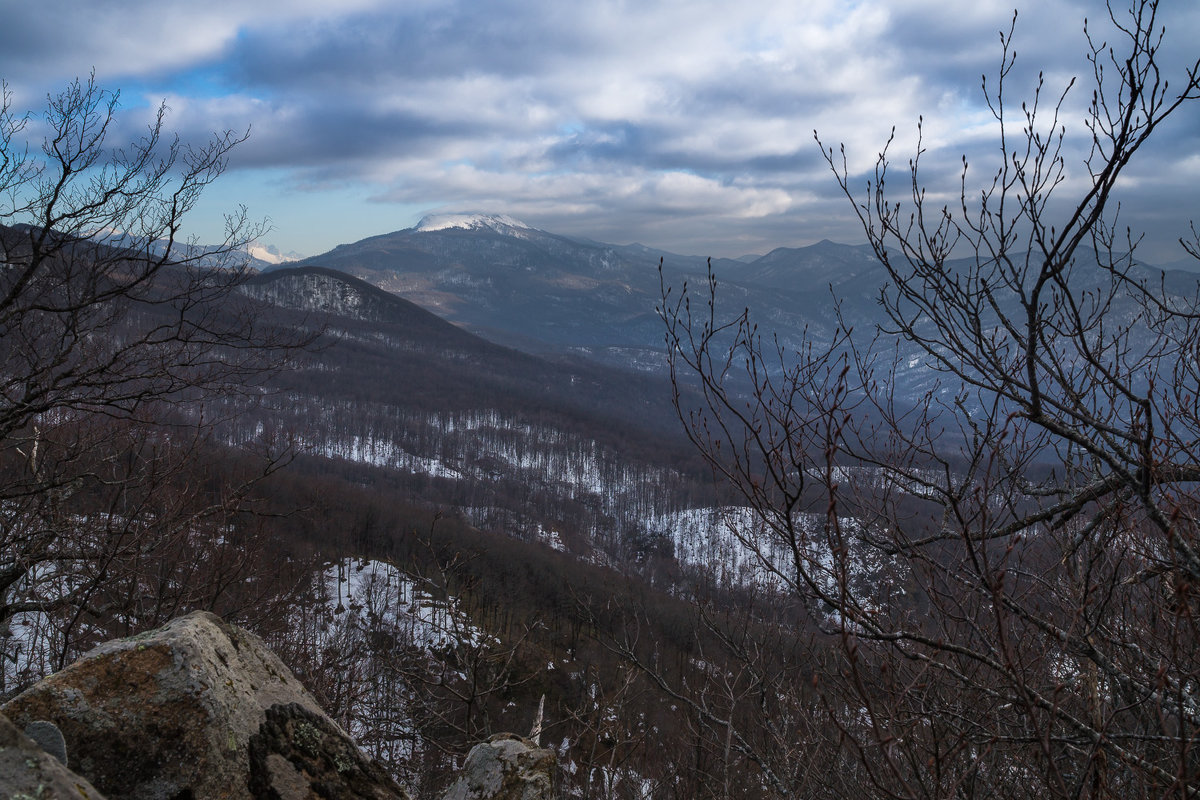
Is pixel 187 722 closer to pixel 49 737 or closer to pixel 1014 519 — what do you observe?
pixel 49 737

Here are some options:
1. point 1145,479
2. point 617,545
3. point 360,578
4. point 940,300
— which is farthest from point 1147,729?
point 617,545

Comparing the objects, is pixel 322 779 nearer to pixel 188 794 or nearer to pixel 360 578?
pixel 188 794

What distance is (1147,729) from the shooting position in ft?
15.2

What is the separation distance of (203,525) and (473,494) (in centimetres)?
12832

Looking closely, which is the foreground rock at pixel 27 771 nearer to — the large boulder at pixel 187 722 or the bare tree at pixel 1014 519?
the large boulder at pixel 187 722

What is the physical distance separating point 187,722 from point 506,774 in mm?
1878

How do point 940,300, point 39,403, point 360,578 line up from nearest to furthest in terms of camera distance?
1. point 940,300
2. point 39,403
3. point 360,578

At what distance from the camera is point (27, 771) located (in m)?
1.93

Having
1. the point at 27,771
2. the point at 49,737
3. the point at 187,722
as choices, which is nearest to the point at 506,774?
the point at 187,722

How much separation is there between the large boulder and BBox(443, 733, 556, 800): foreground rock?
0.65 meters

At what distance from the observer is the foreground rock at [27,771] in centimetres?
187

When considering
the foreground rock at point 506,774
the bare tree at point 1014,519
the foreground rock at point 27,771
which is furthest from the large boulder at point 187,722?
the bare tree at point 1014,519

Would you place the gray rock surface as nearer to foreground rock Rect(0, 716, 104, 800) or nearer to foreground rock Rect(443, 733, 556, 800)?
foreground rock Rect(0, 716, 104, 800)

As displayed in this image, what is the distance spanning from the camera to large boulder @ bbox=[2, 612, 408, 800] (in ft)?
9.70
